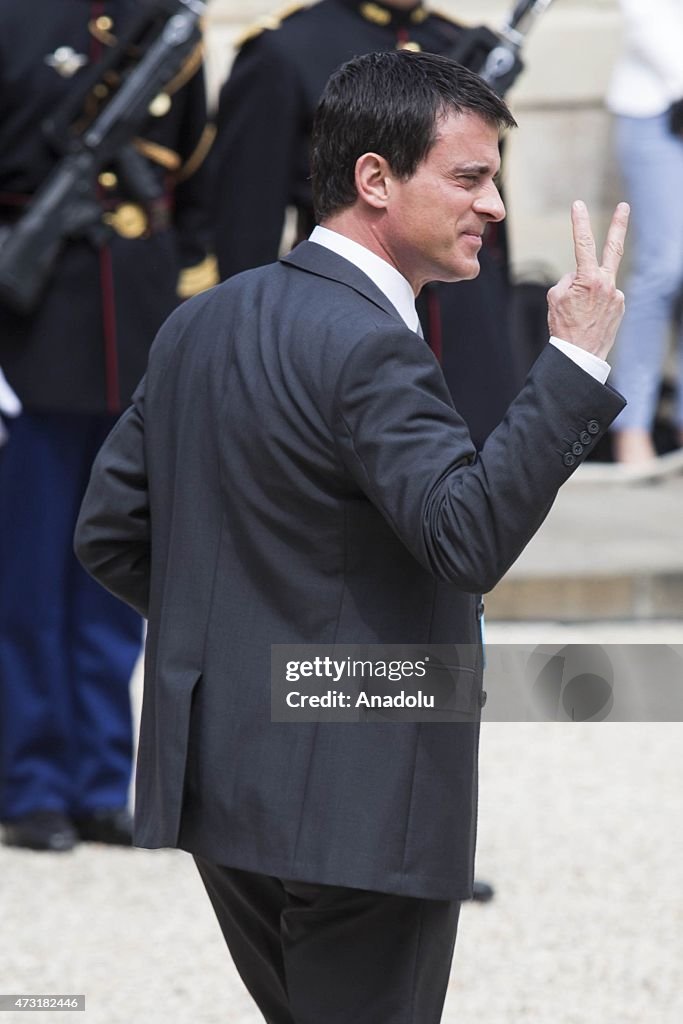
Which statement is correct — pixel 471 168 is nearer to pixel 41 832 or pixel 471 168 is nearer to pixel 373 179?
pixel 373 179

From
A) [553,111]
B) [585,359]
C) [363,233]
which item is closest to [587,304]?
[585,359]

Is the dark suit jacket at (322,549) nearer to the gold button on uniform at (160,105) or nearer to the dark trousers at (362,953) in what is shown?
the dark trousers at (362,953)

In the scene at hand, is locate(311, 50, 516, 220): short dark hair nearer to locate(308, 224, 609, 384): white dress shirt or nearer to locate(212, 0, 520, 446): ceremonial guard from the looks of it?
locate(308, 224, 609, 384): white dress shirt

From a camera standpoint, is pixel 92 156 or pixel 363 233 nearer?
pixel 363 233

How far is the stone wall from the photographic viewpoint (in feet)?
26.5

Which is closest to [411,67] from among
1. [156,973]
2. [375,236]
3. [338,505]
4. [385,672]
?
[375,236]

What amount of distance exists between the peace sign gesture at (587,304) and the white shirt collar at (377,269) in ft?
0.70

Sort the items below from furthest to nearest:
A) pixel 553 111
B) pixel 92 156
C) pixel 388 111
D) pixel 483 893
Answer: pixel 553 111 → pixel 92 156 → pixel 483 893 → pixel 388 111

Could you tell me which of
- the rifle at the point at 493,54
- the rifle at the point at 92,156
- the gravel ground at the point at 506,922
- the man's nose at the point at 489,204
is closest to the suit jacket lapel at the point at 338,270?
the man's nose at the point at 489,204

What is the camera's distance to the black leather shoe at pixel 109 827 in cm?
430

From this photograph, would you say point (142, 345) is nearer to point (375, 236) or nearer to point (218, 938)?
point (218, 938)

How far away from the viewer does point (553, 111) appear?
816 centimetres

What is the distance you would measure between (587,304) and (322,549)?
389 mm

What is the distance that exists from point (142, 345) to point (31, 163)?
0.44m
